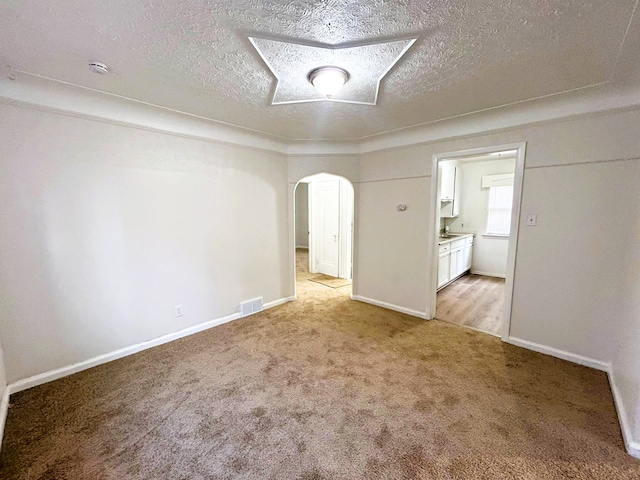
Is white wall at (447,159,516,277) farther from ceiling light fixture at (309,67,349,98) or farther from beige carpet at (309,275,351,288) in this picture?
ceiling light fixture at (309,67,349,98)

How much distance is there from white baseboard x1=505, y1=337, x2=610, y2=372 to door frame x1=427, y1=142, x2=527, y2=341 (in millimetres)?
113

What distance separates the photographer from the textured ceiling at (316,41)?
1.37 m

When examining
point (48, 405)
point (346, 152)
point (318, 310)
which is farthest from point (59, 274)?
point (346, 152)

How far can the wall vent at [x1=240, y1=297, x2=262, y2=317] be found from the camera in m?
3.72

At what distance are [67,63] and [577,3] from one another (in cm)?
306

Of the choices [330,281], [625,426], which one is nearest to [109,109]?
[330,281]

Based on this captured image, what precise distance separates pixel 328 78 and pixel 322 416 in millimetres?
→ 2490

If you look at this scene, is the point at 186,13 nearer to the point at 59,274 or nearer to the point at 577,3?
the point at 577,3

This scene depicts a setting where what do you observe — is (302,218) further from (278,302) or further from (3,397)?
(3,397)

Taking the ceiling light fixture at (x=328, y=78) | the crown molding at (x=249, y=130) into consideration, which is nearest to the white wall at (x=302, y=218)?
the crown molding at (x=249, y=130)

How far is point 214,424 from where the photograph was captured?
6.20 feet

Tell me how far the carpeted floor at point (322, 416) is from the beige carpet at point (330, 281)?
2379mm

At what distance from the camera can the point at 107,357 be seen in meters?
2.63

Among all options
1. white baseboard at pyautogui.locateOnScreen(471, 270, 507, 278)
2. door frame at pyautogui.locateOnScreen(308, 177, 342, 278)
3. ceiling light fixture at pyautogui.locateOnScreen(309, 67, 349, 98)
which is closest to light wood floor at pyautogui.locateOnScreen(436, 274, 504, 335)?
white baseboard at pyautogui.locateOnScreen(471, 270, 507, 278)
